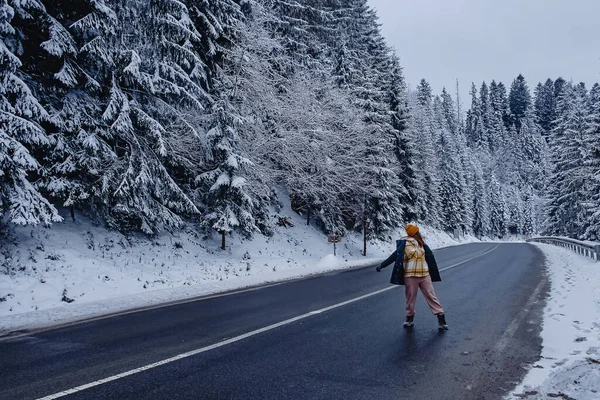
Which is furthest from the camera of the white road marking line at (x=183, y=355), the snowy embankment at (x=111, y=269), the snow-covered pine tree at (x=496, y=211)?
the snow-covered pine tree at (x=496, y=211)

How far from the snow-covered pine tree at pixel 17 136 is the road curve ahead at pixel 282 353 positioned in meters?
4.01

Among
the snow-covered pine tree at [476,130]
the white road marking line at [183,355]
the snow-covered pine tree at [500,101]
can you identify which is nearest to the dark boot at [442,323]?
the white road marking line at [183,355]

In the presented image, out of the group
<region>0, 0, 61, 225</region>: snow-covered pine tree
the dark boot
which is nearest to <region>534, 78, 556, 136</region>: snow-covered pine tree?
the dark boot

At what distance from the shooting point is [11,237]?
11195mm

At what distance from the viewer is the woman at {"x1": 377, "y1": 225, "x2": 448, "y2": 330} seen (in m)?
7.21

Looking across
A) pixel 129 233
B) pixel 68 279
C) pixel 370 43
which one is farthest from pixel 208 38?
pixel 370 43

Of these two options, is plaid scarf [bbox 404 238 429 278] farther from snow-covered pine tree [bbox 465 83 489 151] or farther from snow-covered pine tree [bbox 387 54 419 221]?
snow-covered pine tree [bbox 465 83 489 151]

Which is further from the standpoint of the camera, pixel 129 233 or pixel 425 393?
pixel 129 233

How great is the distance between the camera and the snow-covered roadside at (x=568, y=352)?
13.9ft

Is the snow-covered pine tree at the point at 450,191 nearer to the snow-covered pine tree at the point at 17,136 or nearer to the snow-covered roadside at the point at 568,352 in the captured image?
the snow-covered roadside at the point at 568,352

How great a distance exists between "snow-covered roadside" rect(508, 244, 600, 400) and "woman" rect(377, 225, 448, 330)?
182cm

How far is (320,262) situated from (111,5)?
1300 cm

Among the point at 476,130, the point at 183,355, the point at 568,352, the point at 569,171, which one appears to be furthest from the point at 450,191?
the point at 476,130

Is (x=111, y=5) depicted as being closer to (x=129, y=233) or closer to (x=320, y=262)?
(x=129, y=233)
